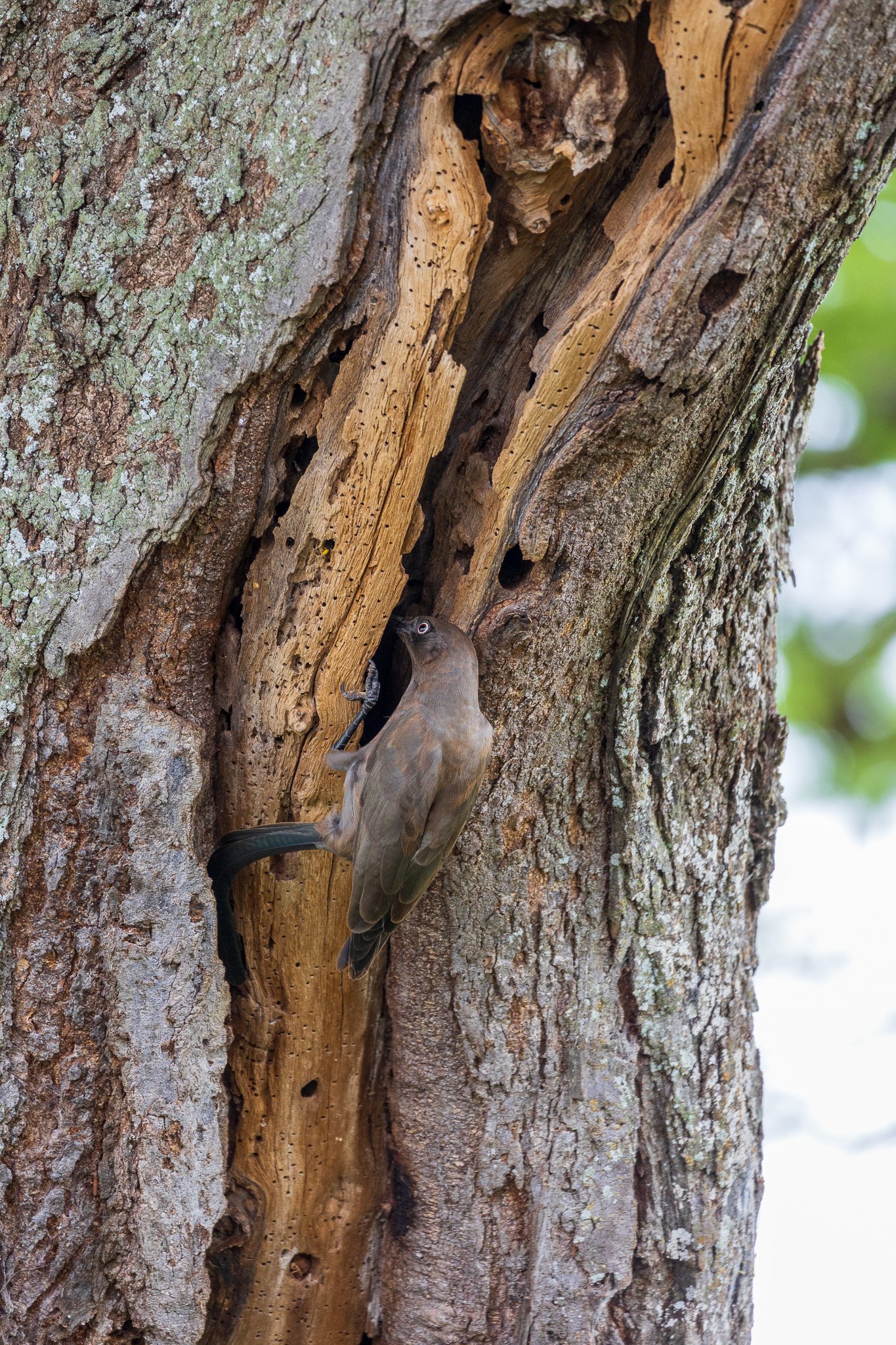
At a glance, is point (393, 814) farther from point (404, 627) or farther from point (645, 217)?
point (645, 217)

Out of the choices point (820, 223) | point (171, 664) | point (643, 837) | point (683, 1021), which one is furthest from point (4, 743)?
point (820, 223)

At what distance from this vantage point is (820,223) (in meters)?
1.79

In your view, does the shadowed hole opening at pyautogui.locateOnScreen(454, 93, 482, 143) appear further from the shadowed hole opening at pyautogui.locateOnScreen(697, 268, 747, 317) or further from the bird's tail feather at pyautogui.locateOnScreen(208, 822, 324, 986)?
the bird's tail feather at pyautogui.locateOnScreen(208, 822, 324, 986)

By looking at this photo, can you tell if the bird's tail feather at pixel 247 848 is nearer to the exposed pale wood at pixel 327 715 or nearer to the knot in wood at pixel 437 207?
the exposed pale wood at pixel 327 715

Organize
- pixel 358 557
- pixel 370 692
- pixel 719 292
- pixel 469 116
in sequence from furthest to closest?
pixel 370 692 → pixel 358 557 → pixel 469 116 → pixel 719 292

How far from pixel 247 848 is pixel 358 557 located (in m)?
0.68

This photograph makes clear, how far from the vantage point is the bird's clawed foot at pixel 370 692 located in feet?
7.79

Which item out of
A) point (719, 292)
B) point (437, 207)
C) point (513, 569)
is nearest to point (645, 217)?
point (719, 292)

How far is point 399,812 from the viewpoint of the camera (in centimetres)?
246

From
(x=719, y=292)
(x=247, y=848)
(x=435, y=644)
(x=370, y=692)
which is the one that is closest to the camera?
(x=719, y=292)

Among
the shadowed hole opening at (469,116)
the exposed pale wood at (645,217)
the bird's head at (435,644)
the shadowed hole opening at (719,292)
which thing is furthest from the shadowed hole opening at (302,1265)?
the shadowed hole opening at (469,116)

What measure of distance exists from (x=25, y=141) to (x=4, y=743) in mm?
1142

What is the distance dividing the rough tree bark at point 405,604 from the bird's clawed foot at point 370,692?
10 cm

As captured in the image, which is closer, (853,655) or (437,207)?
(437,207)
